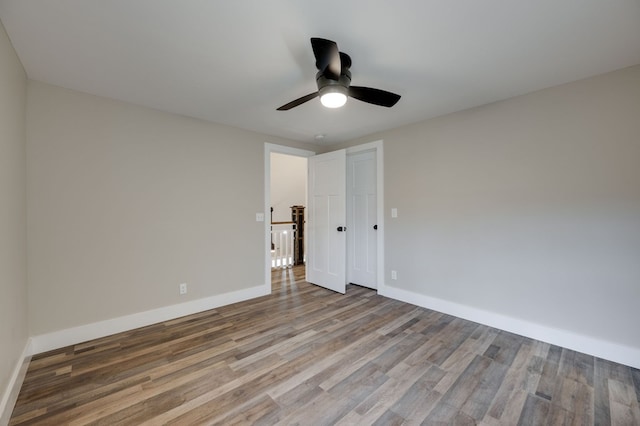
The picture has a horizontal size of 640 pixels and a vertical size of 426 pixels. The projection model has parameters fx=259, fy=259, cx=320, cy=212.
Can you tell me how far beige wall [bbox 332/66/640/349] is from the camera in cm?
213

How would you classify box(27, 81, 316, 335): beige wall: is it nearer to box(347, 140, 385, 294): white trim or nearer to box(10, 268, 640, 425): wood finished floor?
box(10, 268, 640, 425): wood finished floor

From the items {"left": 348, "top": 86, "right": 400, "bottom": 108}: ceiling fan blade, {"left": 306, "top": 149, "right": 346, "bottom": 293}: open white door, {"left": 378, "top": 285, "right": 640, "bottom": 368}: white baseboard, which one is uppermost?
{"left": 348, "top": 86, "right": 400, "bottom": 108}: ceiling fan blade

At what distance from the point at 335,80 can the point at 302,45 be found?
325 mm

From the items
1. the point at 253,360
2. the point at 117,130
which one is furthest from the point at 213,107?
the point at 253,360

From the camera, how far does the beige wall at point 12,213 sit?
160 centimetres

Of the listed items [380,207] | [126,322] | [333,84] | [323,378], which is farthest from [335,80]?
[126,322]

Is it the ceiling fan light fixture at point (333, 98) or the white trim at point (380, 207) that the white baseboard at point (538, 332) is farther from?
the ceiling fan light fixture at point (333, 98)

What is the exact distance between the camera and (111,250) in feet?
8.55

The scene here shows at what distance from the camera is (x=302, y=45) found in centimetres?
178

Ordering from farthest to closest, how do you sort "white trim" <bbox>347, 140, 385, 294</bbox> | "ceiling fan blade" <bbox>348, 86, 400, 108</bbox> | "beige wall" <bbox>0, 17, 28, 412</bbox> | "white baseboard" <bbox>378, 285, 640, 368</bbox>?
"white trim" <bbox>347, 140, 385, 294</bbox>
"white baseboard" <bbox>378, 285, 640, 368</bbox>
"ceiling fan blade" <bbox>348, 86, 400, 108</bbox>
"beige wall" <bbox>0, 17, 28, 412</bbox>

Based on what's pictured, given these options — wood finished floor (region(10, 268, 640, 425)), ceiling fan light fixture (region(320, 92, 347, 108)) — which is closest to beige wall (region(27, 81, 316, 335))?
wood finished floor (region(10, 268, 640, 425))

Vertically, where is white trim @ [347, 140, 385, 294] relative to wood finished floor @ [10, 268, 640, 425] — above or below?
above

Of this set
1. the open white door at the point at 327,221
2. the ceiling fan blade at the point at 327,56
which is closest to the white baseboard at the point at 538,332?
the open white door at the point at 327,221

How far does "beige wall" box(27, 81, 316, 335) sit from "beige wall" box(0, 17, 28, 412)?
16 cm
